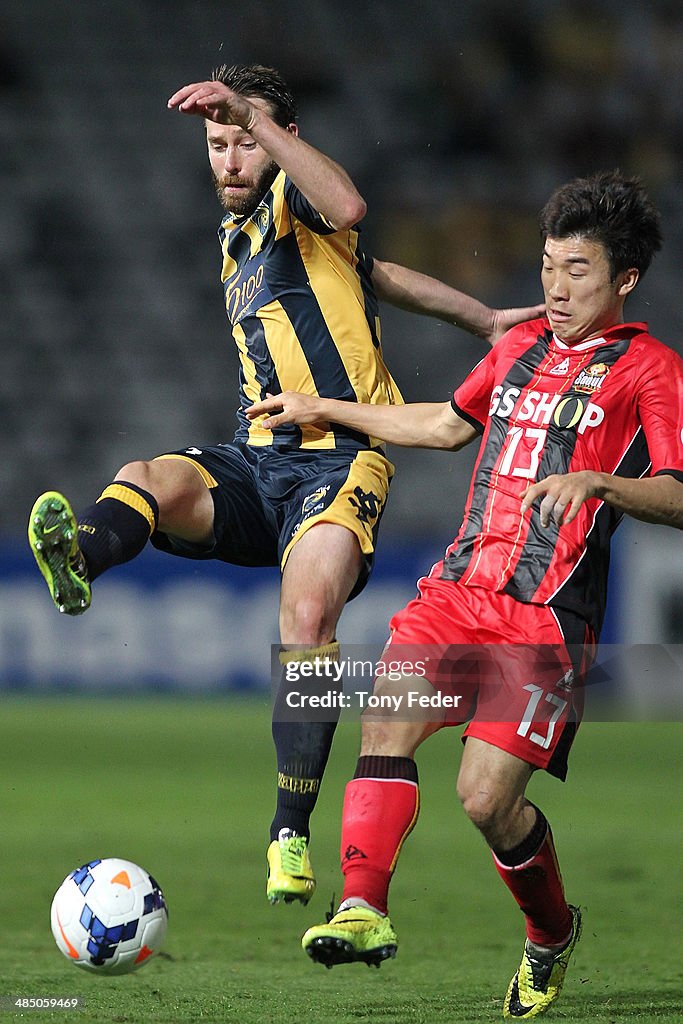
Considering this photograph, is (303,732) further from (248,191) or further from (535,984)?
(248,191)

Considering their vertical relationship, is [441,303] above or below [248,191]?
below

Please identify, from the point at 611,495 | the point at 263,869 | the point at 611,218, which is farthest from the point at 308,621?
the point at 263,869

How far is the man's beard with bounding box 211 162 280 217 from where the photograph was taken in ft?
11.4

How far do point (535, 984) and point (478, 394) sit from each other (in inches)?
53.4

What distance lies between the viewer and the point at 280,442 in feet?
11.5

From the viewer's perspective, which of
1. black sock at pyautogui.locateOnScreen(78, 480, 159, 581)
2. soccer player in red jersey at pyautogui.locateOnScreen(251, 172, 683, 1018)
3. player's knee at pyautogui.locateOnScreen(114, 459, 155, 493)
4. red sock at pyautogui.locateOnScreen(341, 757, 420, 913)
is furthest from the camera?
player's knee at pyautogui.locateOnScreen(114, 459, 155, 493)

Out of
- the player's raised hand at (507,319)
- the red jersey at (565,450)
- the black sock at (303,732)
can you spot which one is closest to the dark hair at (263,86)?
the player's raised hand at (507,319)

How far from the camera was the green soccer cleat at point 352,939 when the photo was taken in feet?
8.14

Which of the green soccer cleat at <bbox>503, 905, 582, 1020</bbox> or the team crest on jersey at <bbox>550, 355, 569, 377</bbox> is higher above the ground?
the team crest on jersey at <bbox>550, 355, 569, 377</bbox>

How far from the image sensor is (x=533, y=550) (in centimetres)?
292

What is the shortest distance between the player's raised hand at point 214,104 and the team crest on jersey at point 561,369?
0.88 m

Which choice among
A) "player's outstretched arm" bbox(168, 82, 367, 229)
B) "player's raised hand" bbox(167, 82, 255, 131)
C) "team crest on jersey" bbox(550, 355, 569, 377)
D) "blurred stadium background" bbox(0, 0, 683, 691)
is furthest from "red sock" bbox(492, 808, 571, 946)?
"blurred stadium background" bbox(0, 0, 683, 691)

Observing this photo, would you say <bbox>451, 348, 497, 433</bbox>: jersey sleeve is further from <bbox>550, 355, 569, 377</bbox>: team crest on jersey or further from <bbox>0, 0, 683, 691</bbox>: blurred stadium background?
<bbox>0, 0, 683, 691</bbox>: blurred stadium background

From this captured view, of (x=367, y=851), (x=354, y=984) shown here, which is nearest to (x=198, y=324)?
(x=354, y=984)
